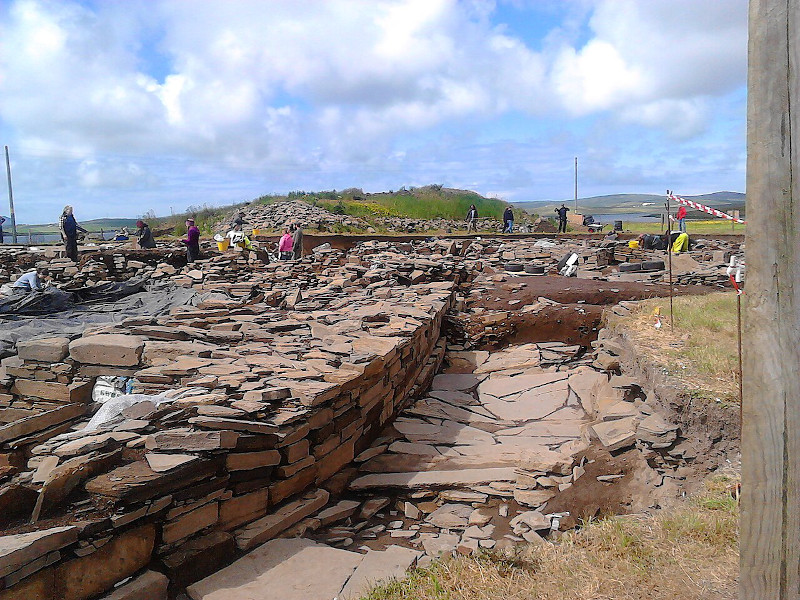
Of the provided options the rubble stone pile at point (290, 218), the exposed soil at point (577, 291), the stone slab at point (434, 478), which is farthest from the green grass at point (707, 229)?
the stone slab at point (434, 478)

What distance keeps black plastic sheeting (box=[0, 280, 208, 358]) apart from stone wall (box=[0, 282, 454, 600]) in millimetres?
885

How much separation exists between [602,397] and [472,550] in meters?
3.52

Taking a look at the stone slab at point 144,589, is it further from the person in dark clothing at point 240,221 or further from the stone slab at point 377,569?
the person in dark clothing at point 240,221

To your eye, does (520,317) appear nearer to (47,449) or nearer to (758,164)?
(47,449)

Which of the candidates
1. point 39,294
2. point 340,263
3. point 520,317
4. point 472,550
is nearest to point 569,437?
point 472,550

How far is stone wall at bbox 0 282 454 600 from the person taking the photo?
3.08 metres

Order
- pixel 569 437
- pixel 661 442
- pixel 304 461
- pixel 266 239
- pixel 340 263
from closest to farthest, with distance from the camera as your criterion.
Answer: pixel 304 461
pixel 661 442
pixel 569 437
pixel 340 263
pixel 266 239

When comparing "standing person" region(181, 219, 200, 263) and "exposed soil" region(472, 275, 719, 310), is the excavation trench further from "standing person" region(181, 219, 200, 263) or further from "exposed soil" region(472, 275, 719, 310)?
"standing person" region(181, 219, 200, 263)

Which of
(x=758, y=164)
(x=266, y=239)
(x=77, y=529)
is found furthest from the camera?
(x=266, y=239)

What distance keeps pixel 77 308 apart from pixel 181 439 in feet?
20.3

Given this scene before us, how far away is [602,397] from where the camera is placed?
6543 mm

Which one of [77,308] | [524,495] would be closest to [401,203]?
[77,308]

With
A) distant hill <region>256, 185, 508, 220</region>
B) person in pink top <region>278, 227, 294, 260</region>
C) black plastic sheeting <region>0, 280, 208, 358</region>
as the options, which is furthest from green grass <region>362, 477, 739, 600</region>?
distant hill <region>256, 185, 508, 220</region>

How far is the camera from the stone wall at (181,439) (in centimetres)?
308
